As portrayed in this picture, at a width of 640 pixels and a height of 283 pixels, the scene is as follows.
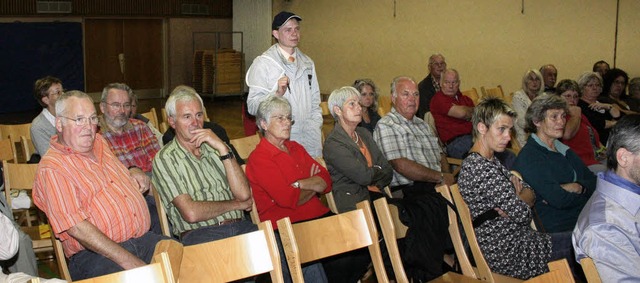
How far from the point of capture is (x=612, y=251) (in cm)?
262

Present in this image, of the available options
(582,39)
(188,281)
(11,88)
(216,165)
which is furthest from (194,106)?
(11,88)

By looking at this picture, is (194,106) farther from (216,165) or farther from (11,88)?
(11,88)

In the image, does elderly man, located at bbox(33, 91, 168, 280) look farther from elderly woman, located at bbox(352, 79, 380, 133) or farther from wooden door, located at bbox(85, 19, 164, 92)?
wooden door, located at bbox(85, 19, 164, 92)

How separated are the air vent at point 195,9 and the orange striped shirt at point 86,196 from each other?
12.4 m

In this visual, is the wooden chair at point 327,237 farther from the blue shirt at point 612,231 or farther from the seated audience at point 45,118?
the seated audience at point 45,118

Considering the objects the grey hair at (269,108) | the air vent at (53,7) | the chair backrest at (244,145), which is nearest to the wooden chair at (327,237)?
the grey hair at (269,108)

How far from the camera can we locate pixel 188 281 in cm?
266

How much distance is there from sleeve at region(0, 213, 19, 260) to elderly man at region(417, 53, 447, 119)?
196 inches

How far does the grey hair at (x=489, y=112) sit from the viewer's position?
3.83 metres

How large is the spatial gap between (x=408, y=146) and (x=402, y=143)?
5 centimetres

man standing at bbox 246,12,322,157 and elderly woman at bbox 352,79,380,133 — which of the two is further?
elderly woman at bbox 352,79,380,133

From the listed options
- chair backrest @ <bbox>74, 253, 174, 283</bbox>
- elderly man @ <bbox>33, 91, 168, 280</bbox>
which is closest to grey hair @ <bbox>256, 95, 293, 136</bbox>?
elderly man @ <bbox>33, 91, 168, 280</bbox>

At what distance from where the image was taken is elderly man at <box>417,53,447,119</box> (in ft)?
24.8

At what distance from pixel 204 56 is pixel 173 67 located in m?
0.92
